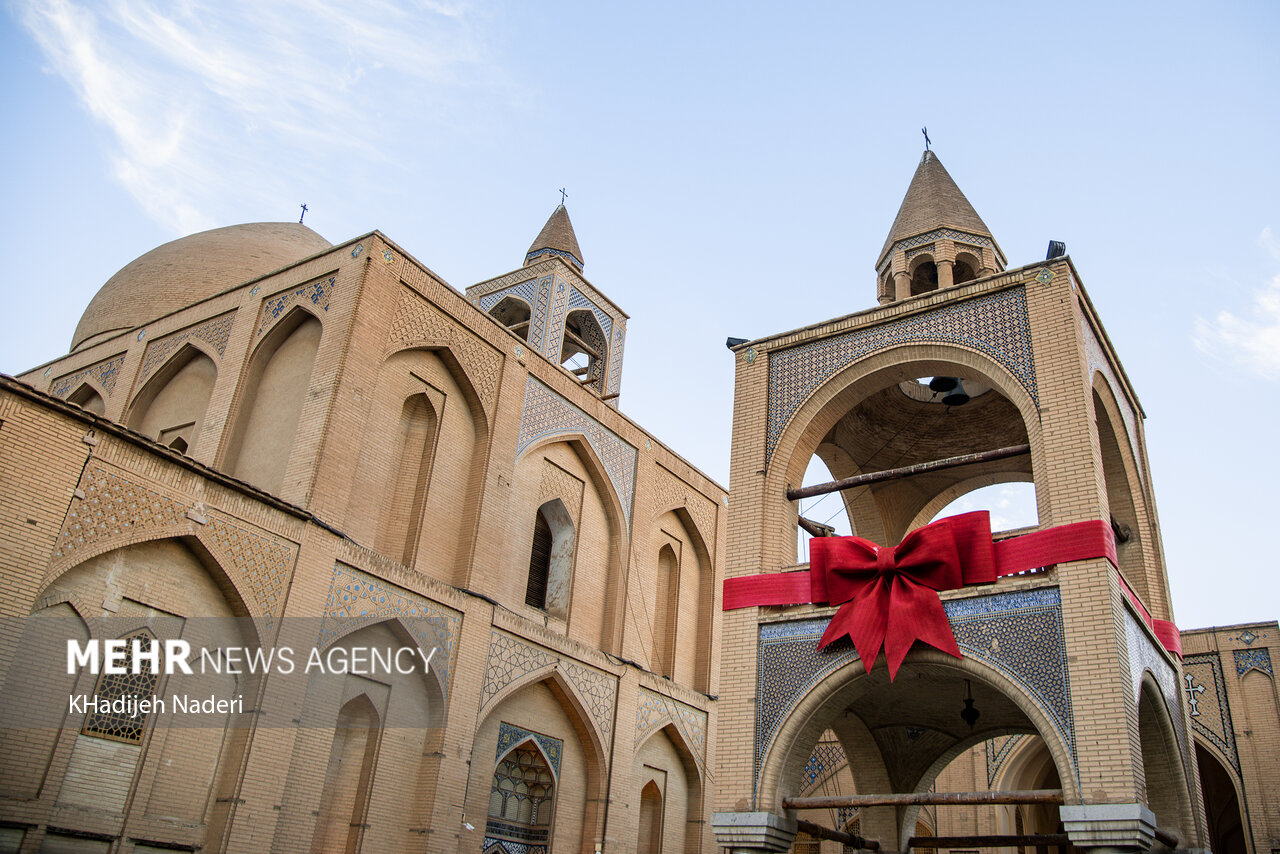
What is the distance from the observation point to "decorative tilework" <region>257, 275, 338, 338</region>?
39.1ft

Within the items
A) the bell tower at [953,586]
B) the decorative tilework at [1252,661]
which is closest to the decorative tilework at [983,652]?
the bell tower at [953,586]

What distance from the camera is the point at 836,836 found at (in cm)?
962

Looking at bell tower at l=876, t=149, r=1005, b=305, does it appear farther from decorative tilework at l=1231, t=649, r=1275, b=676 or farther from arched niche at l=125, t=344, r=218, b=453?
arched niche at l=125, t=344, r=218, b=453

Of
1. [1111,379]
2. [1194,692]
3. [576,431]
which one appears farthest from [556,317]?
[1194,692]

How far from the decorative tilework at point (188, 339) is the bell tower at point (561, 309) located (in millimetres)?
4397

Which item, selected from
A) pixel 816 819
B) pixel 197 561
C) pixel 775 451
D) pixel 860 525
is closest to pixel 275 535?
pixel 197 561

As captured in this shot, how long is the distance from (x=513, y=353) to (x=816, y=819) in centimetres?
738

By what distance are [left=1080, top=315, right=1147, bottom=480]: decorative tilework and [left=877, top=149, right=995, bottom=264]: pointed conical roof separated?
226 cm

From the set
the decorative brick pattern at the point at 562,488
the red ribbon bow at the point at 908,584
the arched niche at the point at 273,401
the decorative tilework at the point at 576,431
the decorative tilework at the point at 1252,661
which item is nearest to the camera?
the red ribbon bow at the point at 908,584

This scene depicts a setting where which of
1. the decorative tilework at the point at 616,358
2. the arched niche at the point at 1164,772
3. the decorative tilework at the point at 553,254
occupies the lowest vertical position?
the arched niche at the point at 1164,772

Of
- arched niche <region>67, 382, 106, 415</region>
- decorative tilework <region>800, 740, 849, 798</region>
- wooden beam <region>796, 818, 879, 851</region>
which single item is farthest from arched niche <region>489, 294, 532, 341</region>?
wooden beam <region>796, 818, 879, 851</region>

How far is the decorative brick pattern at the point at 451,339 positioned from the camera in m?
12.1

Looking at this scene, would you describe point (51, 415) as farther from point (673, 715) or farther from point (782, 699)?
point (673, 715)

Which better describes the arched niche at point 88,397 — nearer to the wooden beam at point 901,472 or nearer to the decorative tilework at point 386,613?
the decorative tilework at point 386,613
